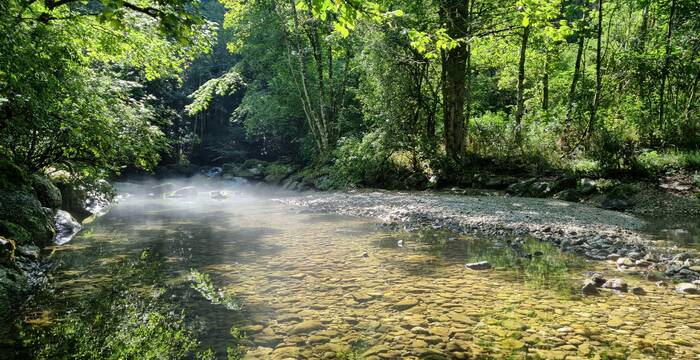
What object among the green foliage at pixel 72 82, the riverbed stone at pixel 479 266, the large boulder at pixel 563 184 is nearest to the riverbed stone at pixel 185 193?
the green foliage at pixel 72 82

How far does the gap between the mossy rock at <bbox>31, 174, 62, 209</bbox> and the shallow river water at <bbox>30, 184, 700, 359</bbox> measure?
3476 mm

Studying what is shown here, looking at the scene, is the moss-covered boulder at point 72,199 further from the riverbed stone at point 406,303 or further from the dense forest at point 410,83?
the riverbed stone at point 406,303

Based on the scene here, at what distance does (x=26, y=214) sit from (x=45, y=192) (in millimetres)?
3890

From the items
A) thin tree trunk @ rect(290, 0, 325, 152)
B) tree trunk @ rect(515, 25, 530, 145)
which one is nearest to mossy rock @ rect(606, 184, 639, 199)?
tree trunk @ rect(515, 25, 530, 145)

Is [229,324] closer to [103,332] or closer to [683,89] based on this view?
[103,332]

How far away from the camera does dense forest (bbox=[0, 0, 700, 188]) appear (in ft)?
21.5

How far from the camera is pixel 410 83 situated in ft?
62.6

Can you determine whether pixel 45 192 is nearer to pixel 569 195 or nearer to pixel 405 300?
pixel 405 300

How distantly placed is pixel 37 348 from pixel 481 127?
53.8 feet

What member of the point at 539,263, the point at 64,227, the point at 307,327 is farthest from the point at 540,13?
the point at 64,227

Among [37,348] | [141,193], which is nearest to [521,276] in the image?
[37,348]

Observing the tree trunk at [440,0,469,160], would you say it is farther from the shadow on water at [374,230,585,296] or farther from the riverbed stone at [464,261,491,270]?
the riverbed stone at [464,261,491,270]

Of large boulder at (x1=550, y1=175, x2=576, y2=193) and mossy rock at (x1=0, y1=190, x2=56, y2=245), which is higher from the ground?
large boulder at (x1=550, y1=175, x2=576, y2=193)

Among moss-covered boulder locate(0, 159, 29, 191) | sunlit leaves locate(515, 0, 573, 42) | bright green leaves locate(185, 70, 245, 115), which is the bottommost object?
moss-covered boulder locate(0, 159, 29, 191)
